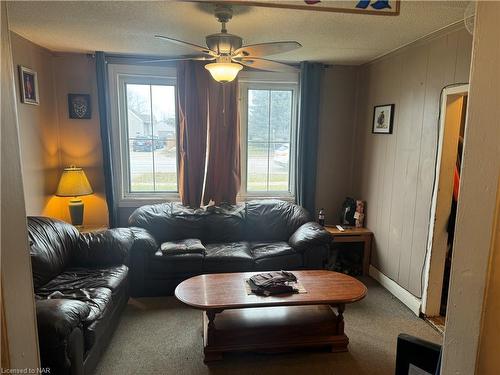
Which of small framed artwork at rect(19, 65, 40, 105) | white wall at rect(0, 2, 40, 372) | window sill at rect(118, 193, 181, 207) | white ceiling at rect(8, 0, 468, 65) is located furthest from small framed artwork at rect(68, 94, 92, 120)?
white wall at rect(0, 2, 40, 372)

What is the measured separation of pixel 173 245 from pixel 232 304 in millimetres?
1276

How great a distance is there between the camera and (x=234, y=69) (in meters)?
2.26

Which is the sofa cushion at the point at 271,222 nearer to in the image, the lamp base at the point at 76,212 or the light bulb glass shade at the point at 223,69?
the lamp base at the point at 76,212

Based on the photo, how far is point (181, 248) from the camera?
3334 mm

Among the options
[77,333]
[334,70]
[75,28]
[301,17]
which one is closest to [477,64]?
[301,17]

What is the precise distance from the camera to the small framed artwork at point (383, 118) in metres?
3.53

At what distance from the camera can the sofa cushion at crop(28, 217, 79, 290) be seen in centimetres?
253

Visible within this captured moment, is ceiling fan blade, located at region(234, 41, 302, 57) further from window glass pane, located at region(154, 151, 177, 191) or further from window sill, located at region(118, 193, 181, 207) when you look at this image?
window sill, located at region(118, 193, 181, 207)

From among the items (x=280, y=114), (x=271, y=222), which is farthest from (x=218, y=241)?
(x=280, y=114)

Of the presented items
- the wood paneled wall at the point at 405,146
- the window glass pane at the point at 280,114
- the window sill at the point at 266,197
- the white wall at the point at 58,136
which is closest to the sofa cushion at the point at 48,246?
the white wall at the point at 58,136

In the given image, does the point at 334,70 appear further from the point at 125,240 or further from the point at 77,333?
the point at 77,333

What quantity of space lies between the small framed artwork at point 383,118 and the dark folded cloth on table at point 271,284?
1.98m

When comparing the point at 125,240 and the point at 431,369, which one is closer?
the point at 431,369

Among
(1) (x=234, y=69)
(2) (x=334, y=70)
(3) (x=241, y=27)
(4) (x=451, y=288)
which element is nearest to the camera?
(4) (x=451, y=288)
